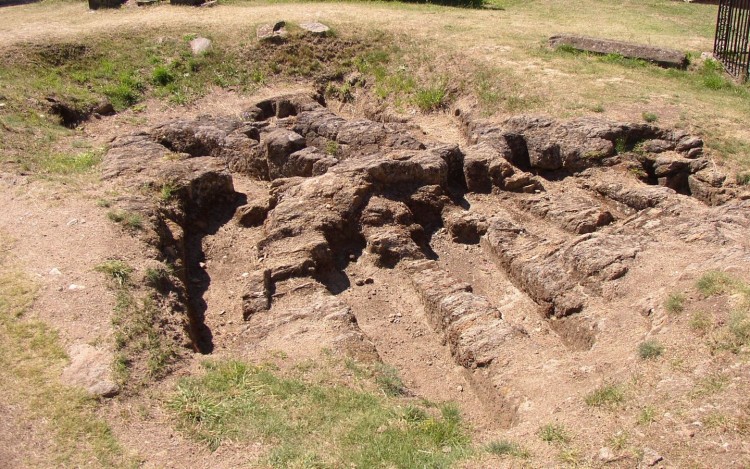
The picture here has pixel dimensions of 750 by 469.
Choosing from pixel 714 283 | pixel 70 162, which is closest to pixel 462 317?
pixel 714 283

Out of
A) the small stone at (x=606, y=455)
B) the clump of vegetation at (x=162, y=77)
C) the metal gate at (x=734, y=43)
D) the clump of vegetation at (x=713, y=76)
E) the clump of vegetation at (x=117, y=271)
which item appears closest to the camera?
the small stone at (x=606, y=455)

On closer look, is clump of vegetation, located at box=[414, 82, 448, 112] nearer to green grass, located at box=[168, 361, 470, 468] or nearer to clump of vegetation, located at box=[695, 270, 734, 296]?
clump of vegetation, located at box=[695, 270, 734, 296]

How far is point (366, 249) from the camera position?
14203mm

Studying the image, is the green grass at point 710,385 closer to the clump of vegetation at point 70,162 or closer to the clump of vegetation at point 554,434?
the clump of vegetation at point 554,434

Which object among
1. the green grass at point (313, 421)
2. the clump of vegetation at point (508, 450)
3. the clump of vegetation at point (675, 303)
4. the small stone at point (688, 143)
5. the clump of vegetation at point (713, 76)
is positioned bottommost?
the green grass at point (313, 421)

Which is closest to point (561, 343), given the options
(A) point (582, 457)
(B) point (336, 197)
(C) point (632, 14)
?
(A) point (582, 457)

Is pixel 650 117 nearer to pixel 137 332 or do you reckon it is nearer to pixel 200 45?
pixel 137 332

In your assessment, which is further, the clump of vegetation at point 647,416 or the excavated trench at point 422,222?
the excavated trench at point 422,222

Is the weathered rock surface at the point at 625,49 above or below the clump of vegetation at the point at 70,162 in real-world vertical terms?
above

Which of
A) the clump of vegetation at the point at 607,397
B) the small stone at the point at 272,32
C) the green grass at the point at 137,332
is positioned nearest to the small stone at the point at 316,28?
the small stone at the point at 272,32

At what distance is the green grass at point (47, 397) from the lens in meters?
7.94

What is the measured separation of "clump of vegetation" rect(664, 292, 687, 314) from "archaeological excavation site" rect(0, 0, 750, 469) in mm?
26

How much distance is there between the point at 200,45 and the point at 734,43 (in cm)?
1798

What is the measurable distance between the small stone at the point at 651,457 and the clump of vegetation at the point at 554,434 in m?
0.86
